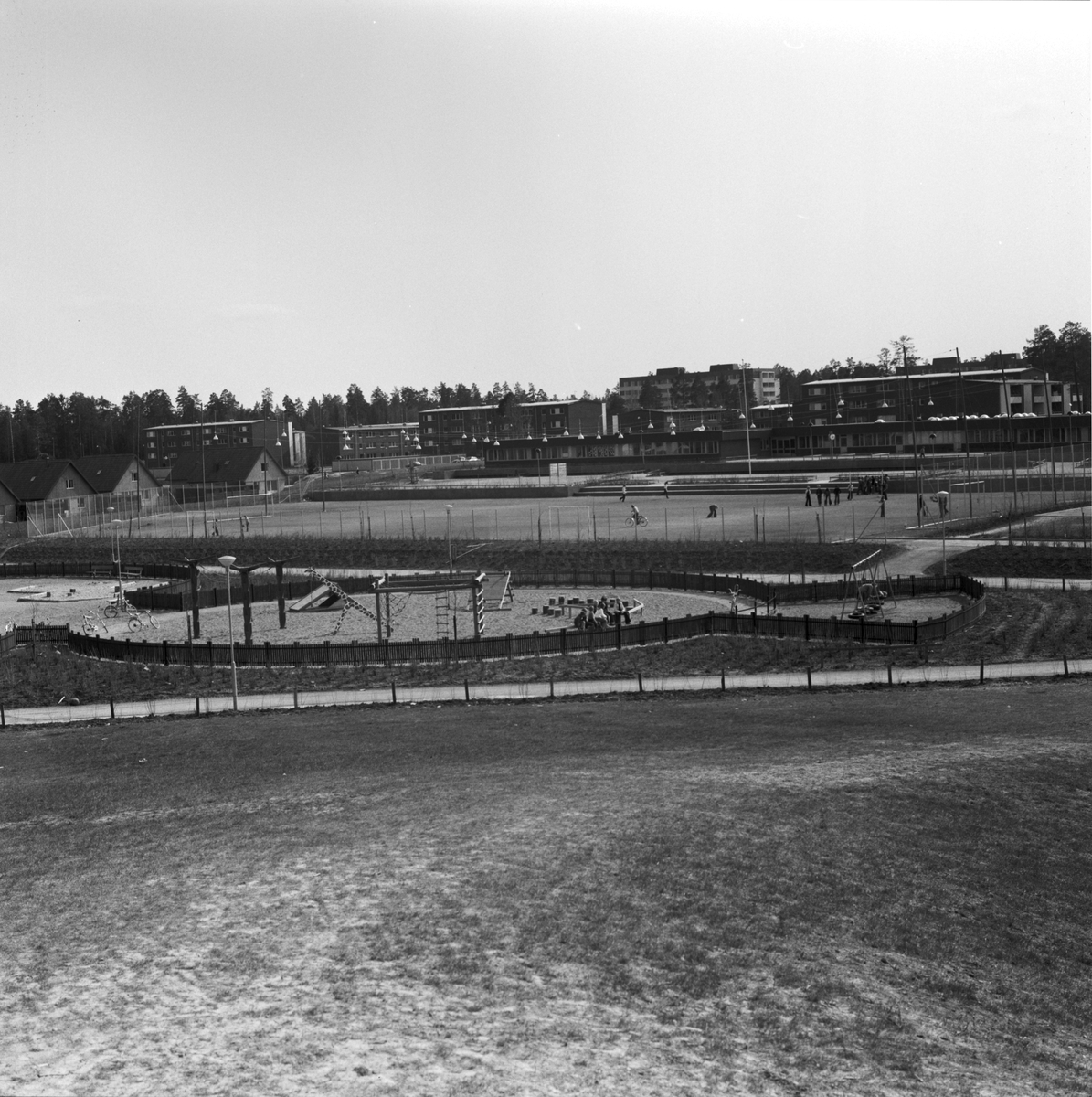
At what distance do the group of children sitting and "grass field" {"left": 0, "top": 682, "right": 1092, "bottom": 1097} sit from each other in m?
15.4

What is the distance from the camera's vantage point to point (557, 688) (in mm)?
29641

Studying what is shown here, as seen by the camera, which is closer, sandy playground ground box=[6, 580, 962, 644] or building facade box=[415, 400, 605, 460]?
sandy playground ground box=[6, 580, 962, 644]

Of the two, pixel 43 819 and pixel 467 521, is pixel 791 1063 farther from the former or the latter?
pixel 467 521

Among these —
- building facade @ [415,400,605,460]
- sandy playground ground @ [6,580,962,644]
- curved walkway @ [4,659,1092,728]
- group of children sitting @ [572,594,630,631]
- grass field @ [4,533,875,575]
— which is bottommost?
curved walkway @ [4,659,1092,728]

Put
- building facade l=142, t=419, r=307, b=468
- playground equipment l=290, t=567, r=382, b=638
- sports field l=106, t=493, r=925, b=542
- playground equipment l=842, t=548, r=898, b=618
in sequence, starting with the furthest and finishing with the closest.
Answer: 1. building facade l=142, t=419, r=307, b=468
2. sports field l=106, t=493, r=925, b=542
3. playground equipment l=290, t=567, r=382, b=638
4. playground equipment l=842, t=548, r=898, b=618

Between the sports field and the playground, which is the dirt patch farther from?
the sports field

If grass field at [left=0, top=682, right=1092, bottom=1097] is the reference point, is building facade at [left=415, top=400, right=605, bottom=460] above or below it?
above

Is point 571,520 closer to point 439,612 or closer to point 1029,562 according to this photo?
point 1029,562

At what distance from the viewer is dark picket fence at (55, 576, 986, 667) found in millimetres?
34969

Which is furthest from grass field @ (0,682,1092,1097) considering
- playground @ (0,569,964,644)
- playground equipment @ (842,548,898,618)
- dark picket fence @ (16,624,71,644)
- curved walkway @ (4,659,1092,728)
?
dark picket fence @ (16,624,71,644)

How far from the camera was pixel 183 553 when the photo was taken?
71.6m

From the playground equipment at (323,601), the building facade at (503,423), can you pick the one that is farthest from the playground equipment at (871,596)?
the building facade at (503,423)

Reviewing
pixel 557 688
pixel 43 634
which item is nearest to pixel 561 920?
pixel 557 688

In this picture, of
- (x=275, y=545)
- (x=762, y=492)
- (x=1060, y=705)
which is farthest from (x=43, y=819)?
(x=762, y=492)
